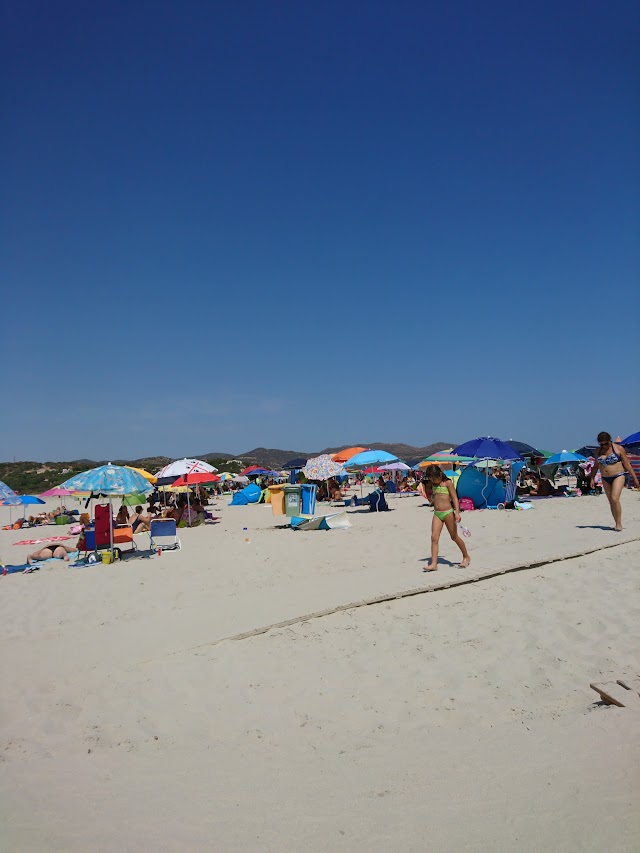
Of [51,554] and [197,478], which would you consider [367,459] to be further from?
[51,554]

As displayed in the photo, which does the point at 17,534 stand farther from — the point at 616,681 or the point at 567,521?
the point at 616,681

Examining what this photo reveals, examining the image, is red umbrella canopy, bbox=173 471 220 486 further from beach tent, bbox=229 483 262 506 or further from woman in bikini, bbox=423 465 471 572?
beach tent, bbox=229 483 262 506

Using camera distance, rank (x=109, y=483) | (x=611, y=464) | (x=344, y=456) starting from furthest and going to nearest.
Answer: (x=344, y=456) → (x=109, y=483) → (x=611, y=464)

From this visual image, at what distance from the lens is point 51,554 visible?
10844 mm

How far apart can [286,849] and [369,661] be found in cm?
224

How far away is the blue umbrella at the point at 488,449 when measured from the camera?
14734 mm

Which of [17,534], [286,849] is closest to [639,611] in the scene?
[286,849]

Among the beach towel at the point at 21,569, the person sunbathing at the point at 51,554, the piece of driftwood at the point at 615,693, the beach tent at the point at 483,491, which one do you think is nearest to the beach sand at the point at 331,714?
the piece of driftwood at the point at 615,693

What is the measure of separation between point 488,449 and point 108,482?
9579mm

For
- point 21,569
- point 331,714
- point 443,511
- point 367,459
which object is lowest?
point 331,714

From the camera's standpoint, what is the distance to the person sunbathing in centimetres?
1065

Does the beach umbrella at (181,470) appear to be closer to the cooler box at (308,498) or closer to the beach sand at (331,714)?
the cooler box at (308,498)

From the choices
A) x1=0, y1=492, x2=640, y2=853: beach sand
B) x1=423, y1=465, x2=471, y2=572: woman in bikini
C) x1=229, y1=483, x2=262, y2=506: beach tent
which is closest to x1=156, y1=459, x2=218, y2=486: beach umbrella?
x1=0, y1=492, x2=640, y2=853: beach sand

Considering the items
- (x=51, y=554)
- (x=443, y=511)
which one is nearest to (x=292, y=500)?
(x=51, y=554)
